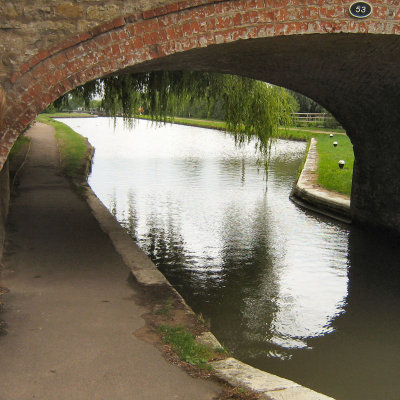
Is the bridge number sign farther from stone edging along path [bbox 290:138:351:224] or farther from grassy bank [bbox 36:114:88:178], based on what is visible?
grassy bank [bbox 36:114:88:178]

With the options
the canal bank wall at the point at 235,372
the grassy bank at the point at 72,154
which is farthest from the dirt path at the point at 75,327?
the grassy bank at the point at 72,154

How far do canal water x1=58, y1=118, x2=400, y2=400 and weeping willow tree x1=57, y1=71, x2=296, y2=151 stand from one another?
6.12 ft

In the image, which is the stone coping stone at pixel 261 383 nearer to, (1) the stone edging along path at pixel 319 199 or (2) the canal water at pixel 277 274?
(2) the canal water at pixel 277 274

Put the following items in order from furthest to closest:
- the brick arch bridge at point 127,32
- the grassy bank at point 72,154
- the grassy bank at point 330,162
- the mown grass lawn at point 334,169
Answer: the grassy bank at point 72,154, the grassy bank at point 330,162, the mown grass lawn at point 334,169, the brick arch bridge at point 127,32

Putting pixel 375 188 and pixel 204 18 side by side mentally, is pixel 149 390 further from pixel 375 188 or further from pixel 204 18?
pixel 375 188

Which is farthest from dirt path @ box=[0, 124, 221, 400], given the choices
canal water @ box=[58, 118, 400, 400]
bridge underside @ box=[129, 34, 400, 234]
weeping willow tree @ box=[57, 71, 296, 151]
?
weeping willow tree @ box=[57, 71, 296, 151]

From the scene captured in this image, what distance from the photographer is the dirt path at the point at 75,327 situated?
3430 millimetres

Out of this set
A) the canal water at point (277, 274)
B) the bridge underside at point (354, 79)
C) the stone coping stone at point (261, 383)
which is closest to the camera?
the stone coping stone at point (261, 383)

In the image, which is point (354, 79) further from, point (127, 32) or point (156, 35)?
point (127, 32)

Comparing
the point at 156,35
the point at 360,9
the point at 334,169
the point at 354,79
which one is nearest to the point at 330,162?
the point at 334,169

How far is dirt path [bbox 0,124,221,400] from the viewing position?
343cm

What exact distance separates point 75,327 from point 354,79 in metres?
5.55

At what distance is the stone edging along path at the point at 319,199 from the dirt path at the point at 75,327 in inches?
217

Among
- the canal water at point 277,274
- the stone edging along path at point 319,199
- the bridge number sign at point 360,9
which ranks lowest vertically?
the canal water at point 277,274
